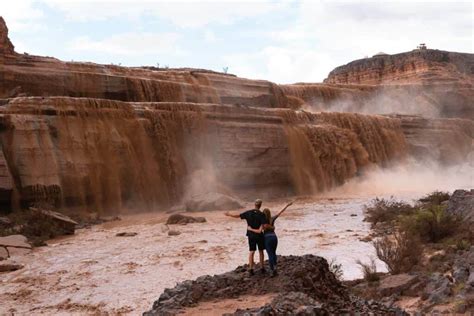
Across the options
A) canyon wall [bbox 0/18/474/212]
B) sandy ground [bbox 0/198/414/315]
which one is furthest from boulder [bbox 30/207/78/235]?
canyon wall [bbox 0/18/474/212]

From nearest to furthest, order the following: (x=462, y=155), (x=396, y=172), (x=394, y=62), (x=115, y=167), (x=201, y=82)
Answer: (x=115, y=167) → (x=201, y=82) → (x=396, y=172) → (x=462, y=155) → (x=394, y=62)

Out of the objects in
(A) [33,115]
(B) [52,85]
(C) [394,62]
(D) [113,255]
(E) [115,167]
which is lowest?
(D) [113,255]

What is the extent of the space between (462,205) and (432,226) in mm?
1535

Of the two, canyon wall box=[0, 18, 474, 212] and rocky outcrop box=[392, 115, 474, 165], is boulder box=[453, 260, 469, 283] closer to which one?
canyon wall box=[0, 18, 474, 212]

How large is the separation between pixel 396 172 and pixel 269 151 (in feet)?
28.6

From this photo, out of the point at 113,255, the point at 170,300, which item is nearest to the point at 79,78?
the point at 113,255

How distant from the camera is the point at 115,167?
59.9ft

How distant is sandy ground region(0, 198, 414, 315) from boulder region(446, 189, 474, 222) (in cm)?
194

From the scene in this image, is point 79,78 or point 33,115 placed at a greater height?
point 79,78

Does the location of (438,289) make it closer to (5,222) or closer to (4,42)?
(5,222)

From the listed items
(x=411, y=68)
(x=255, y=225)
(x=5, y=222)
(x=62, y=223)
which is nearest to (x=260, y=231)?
(x=255, y=225)

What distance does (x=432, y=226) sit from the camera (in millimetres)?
11078

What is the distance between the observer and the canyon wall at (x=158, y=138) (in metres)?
16.5

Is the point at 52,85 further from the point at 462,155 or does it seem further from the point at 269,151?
the point at 462,155
